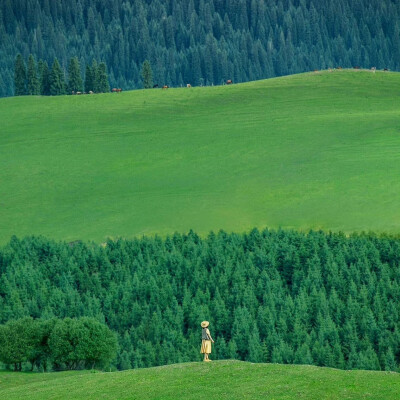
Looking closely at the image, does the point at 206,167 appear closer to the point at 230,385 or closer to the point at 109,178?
the point at 109,178

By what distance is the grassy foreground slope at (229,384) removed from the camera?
4506 cm

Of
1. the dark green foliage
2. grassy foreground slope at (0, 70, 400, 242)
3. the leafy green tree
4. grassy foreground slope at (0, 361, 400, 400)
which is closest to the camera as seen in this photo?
grassy foreground slope at (0, 361, 400, 400)

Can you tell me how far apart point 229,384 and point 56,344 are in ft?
111

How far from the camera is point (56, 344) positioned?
79.3m

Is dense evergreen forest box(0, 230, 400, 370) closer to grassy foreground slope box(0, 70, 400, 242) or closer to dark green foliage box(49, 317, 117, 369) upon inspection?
dark green foliage box(49, 317, 117, 369)

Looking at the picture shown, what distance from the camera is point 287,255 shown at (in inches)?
4473

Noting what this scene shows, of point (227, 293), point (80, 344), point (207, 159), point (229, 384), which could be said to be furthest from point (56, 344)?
point (207, 159)

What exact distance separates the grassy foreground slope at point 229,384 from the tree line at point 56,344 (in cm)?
2404

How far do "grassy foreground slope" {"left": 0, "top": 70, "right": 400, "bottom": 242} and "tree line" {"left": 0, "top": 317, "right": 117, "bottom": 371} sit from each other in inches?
1695

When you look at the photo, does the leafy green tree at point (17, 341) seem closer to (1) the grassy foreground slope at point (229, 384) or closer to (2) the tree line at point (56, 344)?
(2) the tree line at point (56, 344)

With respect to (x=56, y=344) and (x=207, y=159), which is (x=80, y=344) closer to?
(x=56, y=344)

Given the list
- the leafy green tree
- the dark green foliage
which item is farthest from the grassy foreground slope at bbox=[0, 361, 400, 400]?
the dark green foliage

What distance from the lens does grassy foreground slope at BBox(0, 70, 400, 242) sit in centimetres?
12925

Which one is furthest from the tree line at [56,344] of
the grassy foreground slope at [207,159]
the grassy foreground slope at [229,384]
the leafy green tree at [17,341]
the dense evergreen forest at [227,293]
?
the grassy foreground slope at [207,159]
